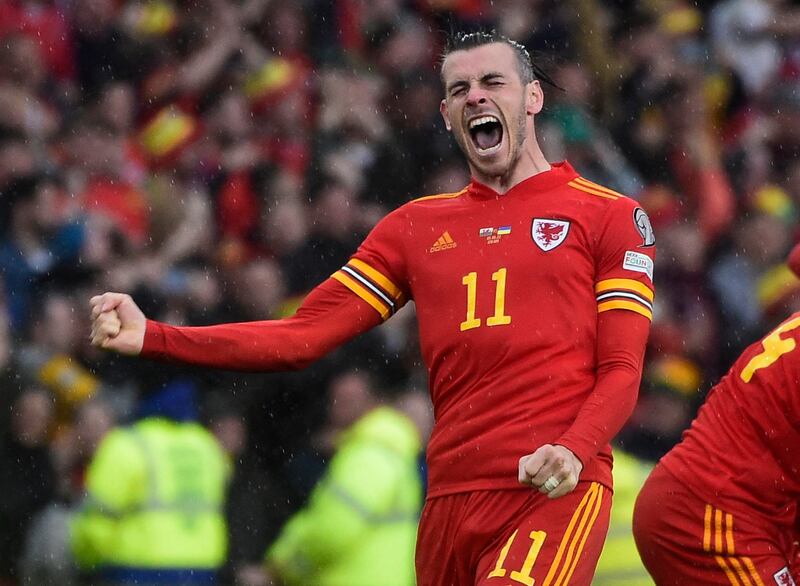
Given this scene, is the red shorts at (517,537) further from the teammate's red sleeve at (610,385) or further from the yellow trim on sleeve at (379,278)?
the yellow trim on sleeve at (379,278)

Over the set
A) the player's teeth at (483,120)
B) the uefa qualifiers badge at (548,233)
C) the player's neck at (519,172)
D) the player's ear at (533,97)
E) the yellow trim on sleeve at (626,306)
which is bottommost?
the yellow trim on sleeve at (626,306)

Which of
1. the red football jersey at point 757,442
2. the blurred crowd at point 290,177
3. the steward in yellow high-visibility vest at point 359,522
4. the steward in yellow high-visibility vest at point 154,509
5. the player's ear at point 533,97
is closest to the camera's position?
the red football jersey at point 757,442

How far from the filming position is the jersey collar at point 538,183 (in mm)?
5246

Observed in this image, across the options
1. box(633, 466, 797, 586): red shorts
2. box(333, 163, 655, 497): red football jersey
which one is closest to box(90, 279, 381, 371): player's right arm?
box(333, 163, 655, 497): red football jersey

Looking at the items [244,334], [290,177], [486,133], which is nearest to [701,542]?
[486,133]

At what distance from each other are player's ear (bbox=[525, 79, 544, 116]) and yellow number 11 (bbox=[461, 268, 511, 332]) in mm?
622

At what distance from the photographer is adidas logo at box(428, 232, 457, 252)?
522 cm

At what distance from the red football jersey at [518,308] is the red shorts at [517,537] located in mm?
58

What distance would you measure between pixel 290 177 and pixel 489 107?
4.17 m

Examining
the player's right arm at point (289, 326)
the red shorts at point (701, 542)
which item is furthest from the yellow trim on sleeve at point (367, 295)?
the red shorts at point (701, 542)

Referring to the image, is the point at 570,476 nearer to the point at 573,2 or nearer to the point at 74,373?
the point at 74,373

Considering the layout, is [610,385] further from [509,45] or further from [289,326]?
[509,45]

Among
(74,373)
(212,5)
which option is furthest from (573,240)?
(212,5)

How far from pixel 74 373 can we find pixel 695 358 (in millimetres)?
3692
